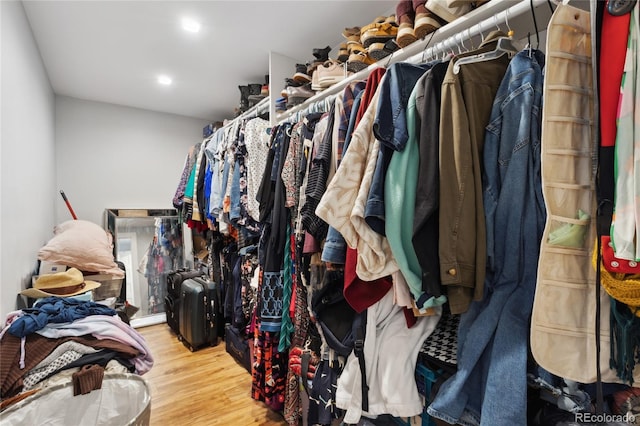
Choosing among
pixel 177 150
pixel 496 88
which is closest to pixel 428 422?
pixel 496 88

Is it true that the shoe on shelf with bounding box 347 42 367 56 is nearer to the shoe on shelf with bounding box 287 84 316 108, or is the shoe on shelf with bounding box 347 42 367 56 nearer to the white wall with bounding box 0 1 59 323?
the shoe on shelf with bounding box 287 84 316 108

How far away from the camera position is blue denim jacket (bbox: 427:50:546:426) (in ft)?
2.24

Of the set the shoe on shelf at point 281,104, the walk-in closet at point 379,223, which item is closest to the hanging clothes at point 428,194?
the walk-in closet at point 379,223

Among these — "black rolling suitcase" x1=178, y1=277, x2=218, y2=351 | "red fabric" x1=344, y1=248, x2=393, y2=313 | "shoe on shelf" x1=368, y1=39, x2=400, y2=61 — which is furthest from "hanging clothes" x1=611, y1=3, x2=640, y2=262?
"black rolling suitcase" x1=178, y1=277, x2=218, y2=351

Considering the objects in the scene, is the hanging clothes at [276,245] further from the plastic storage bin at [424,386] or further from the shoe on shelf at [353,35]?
the plastic storage bin at [424,386]

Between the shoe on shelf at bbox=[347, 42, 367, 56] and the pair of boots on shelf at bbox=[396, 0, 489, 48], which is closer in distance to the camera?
the pair of boots on shelf at bbox=[396, 0, 489, 48]

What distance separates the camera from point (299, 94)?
1821mm

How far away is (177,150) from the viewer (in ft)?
11.9

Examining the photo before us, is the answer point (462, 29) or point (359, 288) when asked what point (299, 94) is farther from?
point (359, 288)

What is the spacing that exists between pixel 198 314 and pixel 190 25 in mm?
2148

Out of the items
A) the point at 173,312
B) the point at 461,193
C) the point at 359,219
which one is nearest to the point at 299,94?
the point at 359,219

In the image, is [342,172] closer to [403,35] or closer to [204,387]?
[403,35]

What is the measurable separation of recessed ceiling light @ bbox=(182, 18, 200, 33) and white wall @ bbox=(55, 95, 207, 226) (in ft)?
6.41

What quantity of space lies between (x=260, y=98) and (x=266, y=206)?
1.24 meters
